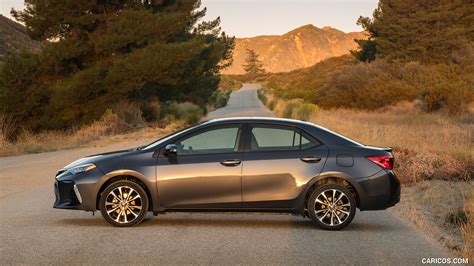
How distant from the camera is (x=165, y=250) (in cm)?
720

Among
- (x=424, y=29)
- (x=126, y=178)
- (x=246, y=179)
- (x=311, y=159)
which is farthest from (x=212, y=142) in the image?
(x=424, y=29)

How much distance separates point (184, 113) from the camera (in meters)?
44.1

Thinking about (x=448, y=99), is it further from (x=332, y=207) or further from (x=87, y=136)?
(x=332, y=207)

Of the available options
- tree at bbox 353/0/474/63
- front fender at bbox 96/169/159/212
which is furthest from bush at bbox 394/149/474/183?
tree at bbox 353/0/474/63

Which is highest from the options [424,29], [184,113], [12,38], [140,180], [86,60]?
[12,38]

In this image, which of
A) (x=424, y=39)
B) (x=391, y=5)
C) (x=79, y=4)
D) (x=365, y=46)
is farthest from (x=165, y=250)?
(x=365, y=46)

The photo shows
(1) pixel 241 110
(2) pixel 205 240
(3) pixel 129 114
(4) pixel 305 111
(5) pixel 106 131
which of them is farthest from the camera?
(1) pixel 241 110

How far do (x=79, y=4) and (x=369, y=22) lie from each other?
39254 mm

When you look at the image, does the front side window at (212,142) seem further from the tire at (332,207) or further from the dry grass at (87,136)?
the dry grass at (87,136)

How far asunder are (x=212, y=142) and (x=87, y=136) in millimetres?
20660

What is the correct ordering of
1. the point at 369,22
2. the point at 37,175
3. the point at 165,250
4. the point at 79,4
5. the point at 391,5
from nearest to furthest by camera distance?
1. the point at 165,250
2. the point at 37,175
3. the point at 79,4
4. the point at 391,5
5. the point at 369,22

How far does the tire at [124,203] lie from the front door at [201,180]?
298mm

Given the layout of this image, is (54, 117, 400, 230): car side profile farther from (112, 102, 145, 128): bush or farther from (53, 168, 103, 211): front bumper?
(112, 102, 145, 128): bush

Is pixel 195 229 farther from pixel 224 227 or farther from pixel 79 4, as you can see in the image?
pixel 79 4
